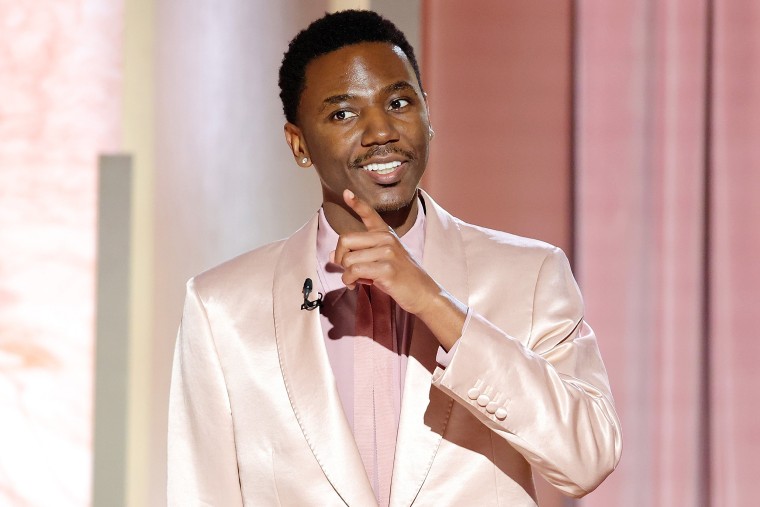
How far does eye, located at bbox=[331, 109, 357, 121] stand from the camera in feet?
5.11

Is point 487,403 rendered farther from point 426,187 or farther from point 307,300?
point 426,187

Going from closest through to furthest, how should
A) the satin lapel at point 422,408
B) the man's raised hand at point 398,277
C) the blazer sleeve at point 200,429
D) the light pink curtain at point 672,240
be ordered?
1. the man's raised hand at point 398,277
2. the satin lapel at point 422,408
3. the blazer sleeve at point 200,429
4. the light pink curtain at point 672,240

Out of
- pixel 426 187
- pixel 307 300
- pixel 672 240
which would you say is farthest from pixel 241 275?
pixel 672 240

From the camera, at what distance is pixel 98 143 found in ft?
8.43

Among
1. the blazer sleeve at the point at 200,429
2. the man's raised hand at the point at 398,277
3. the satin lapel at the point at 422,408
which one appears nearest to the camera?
the man's raised hand at the point at 398,277

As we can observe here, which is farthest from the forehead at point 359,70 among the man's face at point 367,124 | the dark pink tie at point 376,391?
the dark pink tie at point 376,391

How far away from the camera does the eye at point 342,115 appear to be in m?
1.56

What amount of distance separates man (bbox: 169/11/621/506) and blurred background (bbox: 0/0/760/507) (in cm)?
81

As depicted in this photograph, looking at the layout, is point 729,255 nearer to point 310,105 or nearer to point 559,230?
point 559,230

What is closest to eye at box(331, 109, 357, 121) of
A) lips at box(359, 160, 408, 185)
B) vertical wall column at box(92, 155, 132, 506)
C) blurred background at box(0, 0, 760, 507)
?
lips at box(359, 160, 408, 185)

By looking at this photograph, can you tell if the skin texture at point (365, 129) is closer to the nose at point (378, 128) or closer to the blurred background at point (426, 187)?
the nose at point (378, 128)

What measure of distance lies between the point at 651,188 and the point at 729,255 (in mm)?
235

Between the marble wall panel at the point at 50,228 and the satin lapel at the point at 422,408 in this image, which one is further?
the marble wall panel at the point at 50,228

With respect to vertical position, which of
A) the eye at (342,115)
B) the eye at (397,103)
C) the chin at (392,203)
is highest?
the eye at (397,103)
